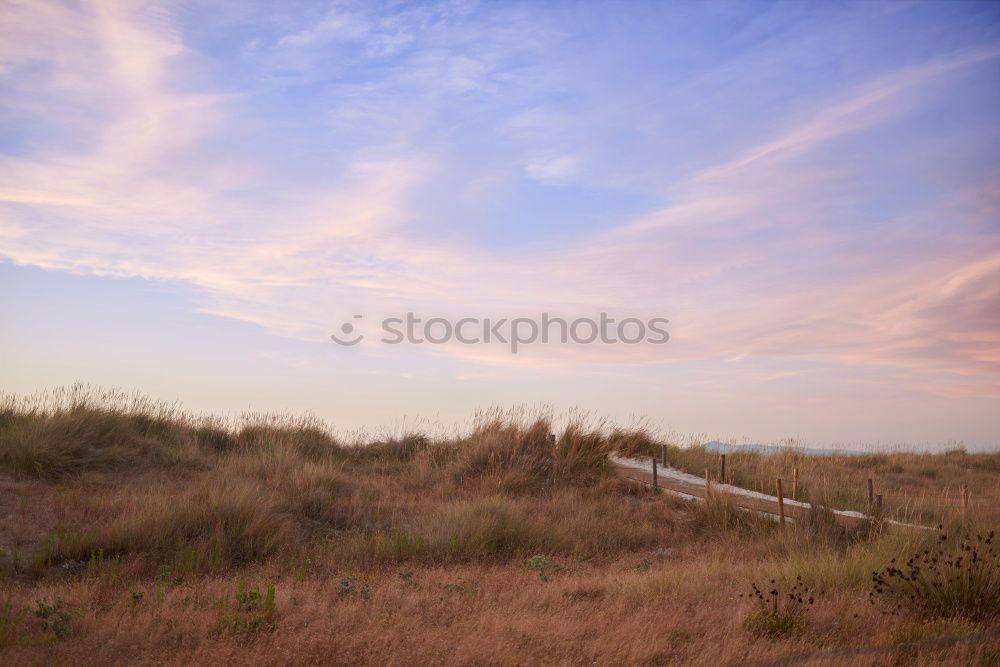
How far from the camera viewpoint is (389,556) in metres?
8.85

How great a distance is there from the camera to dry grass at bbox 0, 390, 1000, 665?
5262 millimetres

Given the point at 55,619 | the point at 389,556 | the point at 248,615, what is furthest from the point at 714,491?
the point at 55,619

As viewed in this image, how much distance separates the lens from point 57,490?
34.5 feet

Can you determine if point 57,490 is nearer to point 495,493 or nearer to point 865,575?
point 495,493

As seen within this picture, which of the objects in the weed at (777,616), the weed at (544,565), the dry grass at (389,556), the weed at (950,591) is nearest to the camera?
the dry grass at (389,556)

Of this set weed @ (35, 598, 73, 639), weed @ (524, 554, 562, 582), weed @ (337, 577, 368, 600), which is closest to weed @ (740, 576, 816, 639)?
weed @ (524, 554, 562, 582)

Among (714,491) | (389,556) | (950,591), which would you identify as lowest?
(389,556)

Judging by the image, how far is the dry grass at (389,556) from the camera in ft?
17.3

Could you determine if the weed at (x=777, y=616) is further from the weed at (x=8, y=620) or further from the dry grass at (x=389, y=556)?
the weed at (x=8, y=620)

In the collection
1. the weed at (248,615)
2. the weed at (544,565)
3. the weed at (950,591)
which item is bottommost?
the weed at (544,565)

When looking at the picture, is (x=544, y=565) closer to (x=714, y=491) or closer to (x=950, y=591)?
(x=950, y=591)

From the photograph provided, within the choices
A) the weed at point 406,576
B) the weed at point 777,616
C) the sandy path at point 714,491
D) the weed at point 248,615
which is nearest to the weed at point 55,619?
the weed at point 248,615

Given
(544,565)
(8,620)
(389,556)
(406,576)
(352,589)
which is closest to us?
(8,620)

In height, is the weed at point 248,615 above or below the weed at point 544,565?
above
